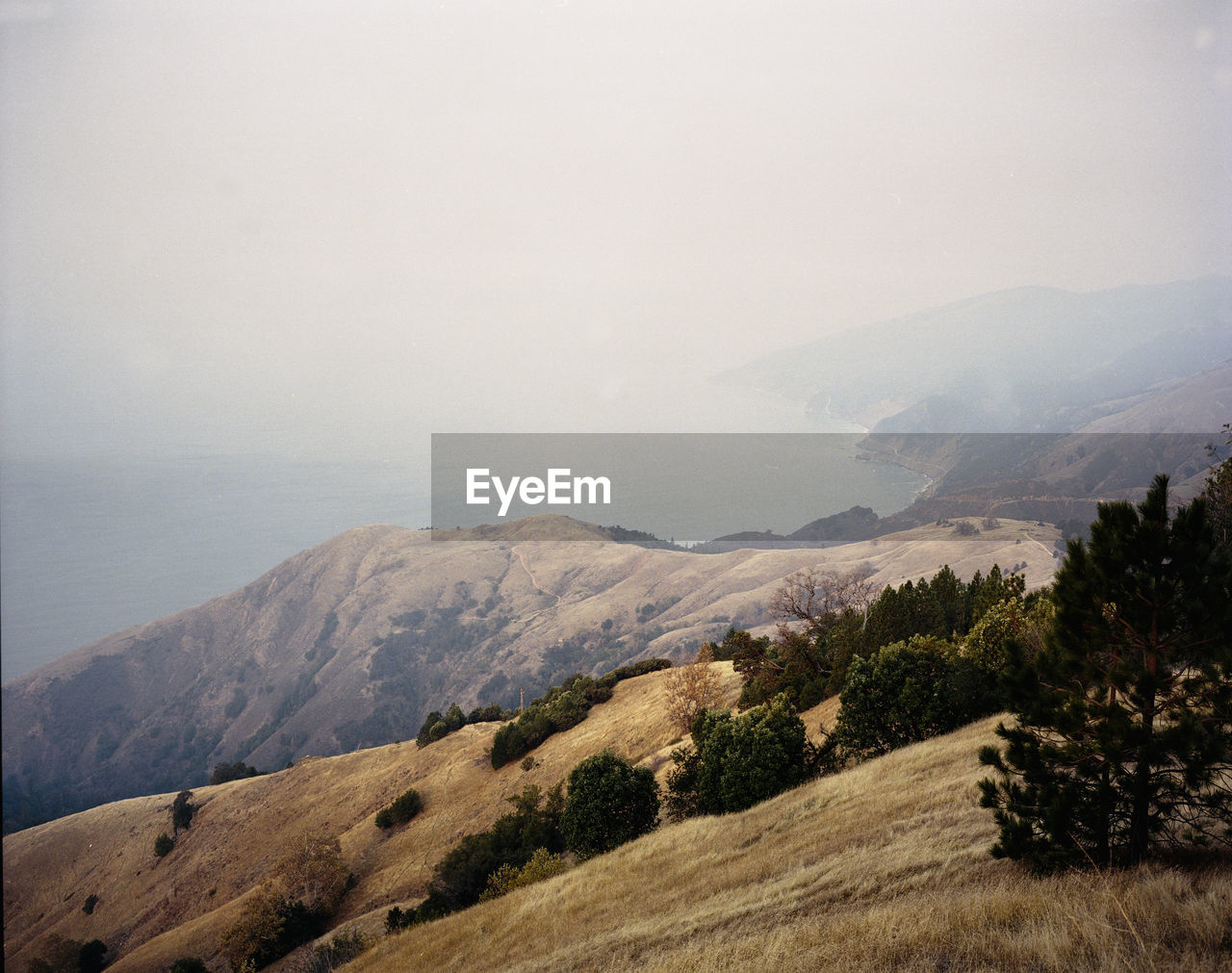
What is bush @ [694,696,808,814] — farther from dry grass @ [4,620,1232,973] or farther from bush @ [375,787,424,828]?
bush @ [375,787,424,828]

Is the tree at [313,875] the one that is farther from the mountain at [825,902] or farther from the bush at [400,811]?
the bush at [400,811]

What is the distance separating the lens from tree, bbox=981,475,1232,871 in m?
6.45

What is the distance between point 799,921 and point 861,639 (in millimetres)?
24280

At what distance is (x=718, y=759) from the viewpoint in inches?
792

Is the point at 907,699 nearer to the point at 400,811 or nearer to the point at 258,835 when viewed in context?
the point at 400,811

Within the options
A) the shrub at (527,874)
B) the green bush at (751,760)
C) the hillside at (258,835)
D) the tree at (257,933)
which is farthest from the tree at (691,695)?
the tree at (257,933)

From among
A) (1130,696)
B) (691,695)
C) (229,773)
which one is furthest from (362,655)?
(1130,696)

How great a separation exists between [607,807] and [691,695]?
1785cm

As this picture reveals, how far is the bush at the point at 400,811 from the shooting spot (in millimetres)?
43531

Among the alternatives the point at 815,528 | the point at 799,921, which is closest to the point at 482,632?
the point at 815,528

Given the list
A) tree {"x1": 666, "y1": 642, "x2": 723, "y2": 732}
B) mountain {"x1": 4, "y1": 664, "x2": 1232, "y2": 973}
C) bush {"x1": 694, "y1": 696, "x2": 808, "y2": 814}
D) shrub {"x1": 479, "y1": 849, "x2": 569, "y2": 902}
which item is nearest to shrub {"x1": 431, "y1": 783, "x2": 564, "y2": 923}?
shrub {"x1": 479, "y1": 849, "x2": 569, "y2": 902}

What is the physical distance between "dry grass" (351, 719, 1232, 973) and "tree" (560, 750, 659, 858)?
2250mm

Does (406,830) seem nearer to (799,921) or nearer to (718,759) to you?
(718,759)

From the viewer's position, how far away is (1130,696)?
679cm
